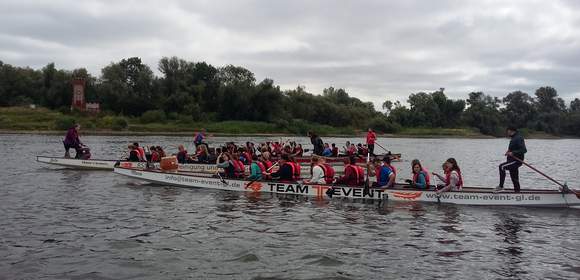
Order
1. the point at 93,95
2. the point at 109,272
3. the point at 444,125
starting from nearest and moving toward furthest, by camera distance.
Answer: the point at 109,272
the point at 93,95
the point at 444,125

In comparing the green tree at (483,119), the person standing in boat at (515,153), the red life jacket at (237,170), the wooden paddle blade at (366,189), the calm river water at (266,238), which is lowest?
the calm river water at (266,238)

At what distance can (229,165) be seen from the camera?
2272 cm

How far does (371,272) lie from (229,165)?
40.1 ft

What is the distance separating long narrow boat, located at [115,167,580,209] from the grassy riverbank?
63444 millimetres

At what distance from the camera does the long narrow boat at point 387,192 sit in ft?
60.5

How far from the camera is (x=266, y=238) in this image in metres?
14.2

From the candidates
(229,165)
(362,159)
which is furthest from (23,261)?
(362,159)

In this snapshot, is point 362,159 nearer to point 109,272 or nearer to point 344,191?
point 344,191

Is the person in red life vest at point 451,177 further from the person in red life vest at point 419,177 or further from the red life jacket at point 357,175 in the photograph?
the red life jacket at point 357,175

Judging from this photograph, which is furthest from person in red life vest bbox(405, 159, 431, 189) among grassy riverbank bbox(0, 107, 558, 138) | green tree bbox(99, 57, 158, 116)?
green tree bbox(99, 57, 158, 116)

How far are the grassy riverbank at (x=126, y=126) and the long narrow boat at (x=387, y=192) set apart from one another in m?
63.4

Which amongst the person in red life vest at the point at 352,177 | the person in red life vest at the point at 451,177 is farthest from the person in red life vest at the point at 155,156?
the person in red life vest at the point at 451,177

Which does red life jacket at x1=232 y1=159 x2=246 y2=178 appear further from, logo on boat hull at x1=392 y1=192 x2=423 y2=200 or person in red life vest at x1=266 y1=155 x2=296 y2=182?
logo on boat hull at x1=392 y1=192 x2=423 y2=200

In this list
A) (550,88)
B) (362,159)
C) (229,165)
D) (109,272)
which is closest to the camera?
(109,272)
